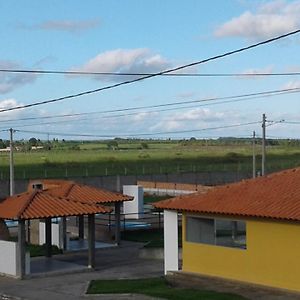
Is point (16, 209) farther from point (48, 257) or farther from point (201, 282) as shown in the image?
point (201, 282)

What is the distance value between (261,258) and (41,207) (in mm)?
8092

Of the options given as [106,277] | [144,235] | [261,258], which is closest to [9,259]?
[106,277]

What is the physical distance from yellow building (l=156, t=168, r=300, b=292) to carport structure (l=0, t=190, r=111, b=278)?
128 inches

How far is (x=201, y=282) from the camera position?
21.0 metres

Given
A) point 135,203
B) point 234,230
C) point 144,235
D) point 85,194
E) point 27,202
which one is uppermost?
point 27,202

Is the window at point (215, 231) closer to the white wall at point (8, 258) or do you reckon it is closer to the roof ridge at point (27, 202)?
the roof ridge at point (27, 202)

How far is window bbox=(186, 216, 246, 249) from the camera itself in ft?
71.5

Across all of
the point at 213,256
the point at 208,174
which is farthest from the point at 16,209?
the point at 208,174

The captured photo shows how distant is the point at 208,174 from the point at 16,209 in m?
Answer: 52.3

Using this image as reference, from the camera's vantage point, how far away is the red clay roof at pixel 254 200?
19.5 m

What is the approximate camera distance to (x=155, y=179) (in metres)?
72.5

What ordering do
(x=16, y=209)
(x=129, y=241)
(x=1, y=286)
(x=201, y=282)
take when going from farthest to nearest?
(x=129, y=241) < (x=16, y=209) < (x=1, y=286) < (x=201, y=282)

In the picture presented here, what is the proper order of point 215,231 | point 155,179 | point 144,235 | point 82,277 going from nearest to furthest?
point 215,231, point 82,277, point 144,235, point 155,179

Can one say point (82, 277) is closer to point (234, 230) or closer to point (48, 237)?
point (48, 237)
